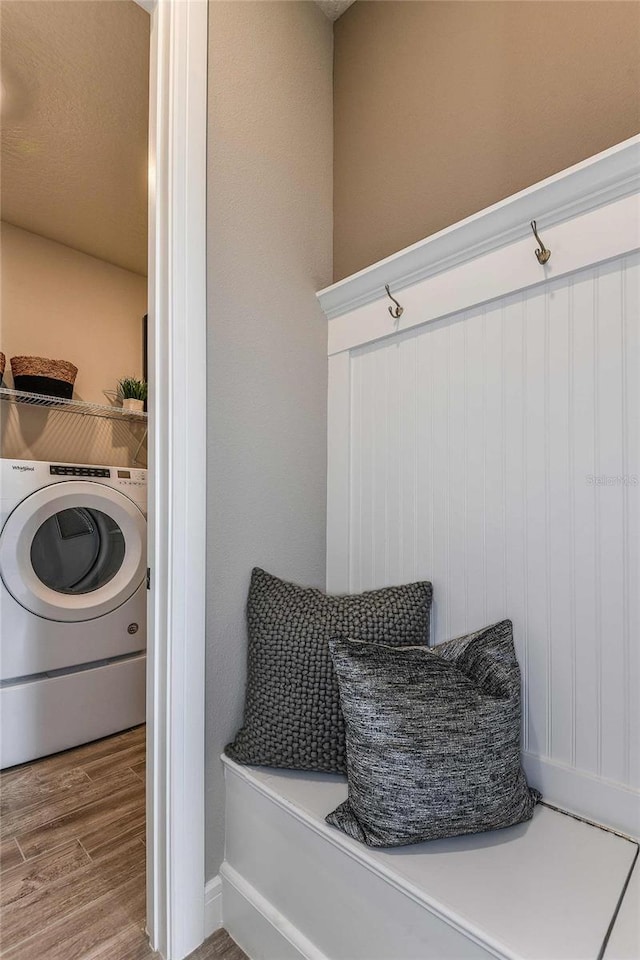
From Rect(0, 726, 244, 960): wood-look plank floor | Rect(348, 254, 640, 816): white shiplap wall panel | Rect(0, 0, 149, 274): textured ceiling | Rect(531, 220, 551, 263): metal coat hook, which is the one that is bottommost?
Rect(0, 726, 244, 960): wood-look plank floor

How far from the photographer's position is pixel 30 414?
2.51 m

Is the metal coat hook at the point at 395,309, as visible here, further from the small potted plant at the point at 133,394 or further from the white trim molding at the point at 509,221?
the small potted plant at the point at 133,394

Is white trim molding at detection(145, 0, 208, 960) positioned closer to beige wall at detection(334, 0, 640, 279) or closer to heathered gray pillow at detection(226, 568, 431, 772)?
heathered gray pillow at detection(226, 568, 431, 772)

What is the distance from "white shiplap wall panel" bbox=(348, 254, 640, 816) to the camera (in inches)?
35.8

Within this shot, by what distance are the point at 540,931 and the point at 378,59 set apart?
2037 mm

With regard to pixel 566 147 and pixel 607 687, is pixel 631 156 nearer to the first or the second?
pixel 566 147

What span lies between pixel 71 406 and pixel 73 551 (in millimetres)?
777

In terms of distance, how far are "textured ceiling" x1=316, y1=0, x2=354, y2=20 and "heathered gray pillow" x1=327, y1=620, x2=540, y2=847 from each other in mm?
1902

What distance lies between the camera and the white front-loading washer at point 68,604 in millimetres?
1885

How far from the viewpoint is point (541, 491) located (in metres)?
1.01

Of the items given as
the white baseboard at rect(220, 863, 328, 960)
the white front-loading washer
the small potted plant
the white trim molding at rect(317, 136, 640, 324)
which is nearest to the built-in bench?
the white baseboard at rect(220, 863, 328, 960)

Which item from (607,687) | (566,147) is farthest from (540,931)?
(566,147)

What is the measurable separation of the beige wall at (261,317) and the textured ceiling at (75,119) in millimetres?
541

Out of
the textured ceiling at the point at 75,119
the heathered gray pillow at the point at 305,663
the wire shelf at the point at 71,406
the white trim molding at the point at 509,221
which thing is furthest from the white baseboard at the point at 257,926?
the textured ceiling at the point at 75,119
